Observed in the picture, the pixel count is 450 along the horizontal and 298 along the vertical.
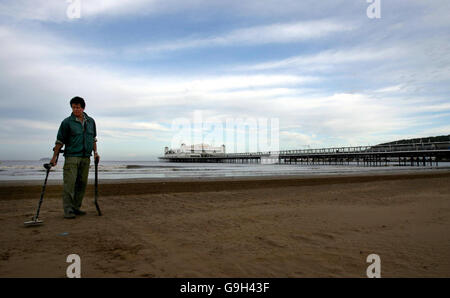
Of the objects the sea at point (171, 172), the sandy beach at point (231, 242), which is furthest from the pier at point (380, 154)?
the sandy beach at point (231, 242)

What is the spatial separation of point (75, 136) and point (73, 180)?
0.77 m

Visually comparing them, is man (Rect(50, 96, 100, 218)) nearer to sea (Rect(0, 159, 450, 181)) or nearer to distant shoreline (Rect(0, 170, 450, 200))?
distant shoreline (Rect(0, 170, 450, 200))

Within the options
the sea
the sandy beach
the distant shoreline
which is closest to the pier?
the sea

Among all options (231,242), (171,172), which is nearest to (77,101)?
(231,242)

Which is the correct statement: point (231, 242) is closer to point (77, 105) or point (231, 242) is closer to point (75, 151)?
point (75, 151)

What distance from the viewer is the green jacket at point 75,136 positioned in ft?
15.7

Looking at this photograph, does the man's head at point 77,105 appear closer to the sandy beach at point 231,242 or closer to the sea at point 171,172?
the sandy beach at point 231,242

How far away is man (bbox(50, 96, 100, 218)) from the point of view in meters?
4.78

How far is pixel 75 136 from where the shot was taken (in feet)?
16.2

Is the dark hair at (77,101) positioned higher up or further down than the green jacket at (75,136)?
higher up

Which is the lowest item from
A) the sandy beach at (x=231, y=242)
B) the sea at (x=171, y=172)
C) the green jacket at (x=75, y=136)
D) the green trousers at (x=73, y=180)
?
the sea at (x=171, y=172)

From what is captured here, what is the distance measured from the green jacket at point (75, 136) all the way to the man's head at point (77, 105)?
0.28 feet

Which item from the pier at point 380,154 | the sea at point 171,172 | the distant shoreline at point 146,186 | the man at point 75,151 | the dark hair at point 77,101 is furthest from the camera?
the pier at point 380,154
